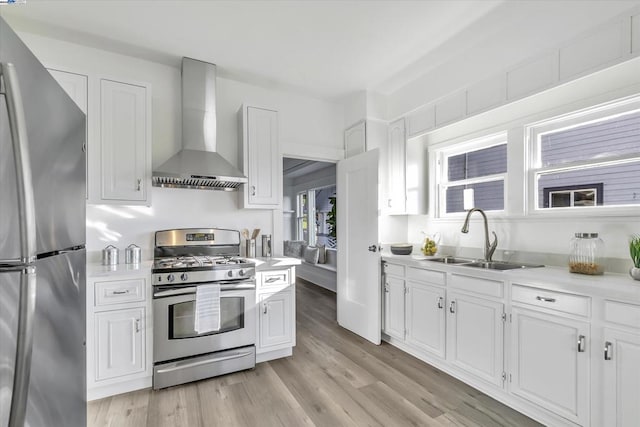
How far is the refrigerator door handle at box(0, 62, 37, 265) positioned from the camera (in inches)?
28.2

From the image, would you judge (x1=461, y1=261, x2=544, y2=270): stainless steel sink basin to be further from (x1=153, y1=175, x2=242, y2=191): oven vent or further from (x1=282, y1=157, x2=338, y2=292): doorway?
(x1=282, y1=157, x2=338, y2=292): doorway

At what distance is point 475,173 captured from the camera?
10.1 ft

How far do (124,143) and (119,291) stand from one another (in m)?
1.22

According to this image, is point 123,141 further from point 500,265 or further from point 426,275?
point 500,265

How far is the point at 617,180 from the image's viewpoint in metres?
2.08

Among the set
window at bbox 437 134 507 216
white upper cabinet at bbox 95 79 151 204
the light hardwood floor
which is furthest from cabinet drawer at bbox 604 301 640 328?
white upper cabinet at bbox 95 79 151 204

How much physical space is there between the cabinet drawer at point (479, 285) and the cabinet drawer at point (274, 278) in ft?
4.84

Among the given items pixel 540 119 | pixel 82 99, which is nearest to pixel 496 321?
pixel 540 119

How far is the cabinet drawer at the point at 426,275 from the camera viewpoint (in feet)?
8.46

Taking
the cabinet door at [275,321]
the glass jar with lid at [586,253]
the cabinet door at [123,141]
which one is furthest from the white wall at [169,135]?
the glass jar with lid at [586,253]

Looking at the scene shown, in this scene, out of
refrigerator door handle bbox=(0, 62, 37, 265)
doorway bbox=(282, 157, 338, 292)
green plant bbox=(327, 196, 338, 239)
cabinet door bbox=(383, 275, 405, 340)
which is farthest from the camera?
doorway bbox=(282, 157, 338, 292)

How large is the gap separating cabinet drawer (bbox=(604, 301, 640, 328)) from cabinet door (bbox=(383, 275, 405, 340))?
155 cm

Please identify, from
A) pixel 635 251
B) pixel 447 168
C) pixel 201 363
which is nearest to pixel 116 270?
pixel 201 363

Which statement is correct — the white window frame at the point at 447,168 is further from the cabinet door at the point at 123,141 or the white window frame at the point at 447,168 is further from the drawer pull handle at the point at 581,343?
the cabinet door at the point at 123,141
